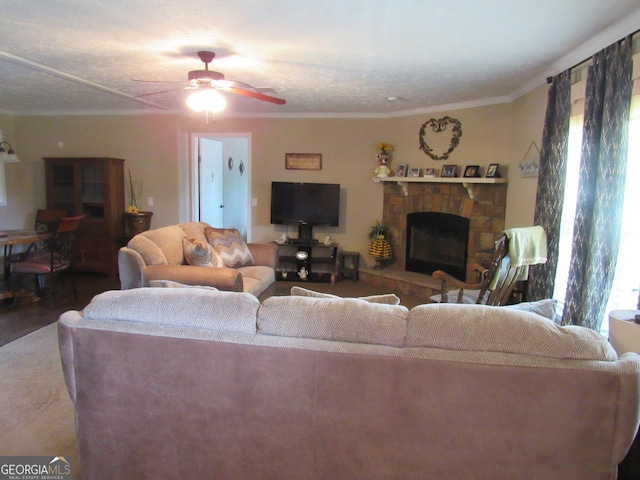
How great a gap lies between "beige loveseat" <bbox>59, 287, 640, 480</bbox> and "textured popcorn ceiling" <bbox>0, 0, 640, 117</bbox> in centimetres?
166

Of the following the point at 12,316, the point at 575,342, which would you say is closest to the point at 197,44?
the point at 575,342

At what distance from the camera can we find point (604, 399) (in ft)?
4.65

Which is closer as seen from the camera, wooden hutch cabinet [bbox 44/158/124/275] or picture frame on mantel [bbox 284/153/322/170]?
wooden hutch cabinet [bbox 44/158/124/275]

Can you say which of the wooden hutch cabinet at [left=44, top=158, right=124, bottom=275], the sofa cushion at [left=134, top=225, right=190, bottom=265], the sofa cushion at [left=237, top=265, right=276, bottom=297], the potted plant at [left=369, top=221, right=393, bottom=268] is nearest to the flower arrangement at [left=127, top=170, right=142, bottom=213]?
the wooden hutch cabinet at [left=44, top=158, right=124, bottom=275]

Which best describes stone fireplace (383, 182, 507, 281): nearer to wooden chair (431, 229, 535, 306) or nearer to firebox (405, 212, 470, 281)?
firebox (405, 212, 470, 281)

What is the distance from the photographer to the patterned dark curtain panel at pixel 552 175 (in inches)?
130

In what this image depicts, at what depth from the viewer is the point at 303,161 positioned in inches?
241

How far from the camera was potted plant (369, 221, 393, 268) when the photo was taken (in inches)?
228

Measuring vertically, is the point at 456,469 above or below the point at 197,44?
below

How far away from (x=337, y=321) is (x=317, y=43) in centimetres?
213

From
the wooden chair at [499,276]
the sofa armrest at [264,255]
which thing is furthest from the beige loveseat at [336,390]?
the sofa armrest at [264,255]

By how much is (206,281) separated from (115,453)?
5.41 feet

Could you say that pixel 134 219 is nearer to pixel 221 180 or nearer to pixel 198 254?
pixel 221 180

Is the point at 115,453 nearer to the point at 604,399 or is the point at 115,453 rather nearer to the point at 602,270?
the point at 604,399
